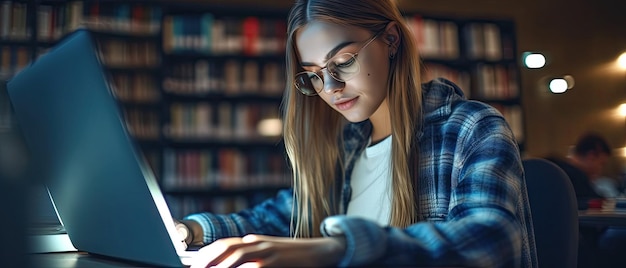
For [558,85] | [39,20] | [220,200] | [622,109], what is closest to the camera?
[39,20]

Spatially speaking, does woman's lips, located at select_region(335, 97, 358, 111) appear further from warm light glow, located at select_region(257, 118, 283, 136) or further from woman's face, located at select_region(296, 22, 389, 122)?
warm light glow, located at select_region(257, 118, 283, 136)

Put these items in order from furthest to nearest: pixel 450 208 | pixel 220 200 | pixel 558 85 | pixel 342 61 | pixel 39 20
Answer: pixel 558 85 < pixel 220 200 < pixel 39 20 < pixel 342 61 < pixel 450 208

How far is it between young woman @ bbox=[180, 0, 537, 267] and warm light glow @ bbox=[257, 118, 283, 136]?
3.05 m

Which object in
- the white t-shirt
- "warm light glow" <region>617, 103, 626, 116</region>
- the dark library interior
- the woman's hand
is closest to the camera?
the woman's hand

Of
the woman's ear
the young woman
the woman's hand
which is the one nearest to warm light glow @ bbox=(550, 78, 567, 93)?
the young woman

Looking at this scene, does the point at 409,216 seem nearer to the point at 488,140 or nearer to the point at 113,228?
the point at 488,140

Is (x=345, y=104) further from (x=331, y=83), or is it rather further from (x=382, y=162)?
(x=382, y=162)

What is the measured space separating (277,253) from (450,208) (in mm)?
450

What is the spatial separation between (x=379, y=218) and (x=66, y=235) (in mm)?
595

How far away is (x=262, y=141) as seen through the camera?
446 cm

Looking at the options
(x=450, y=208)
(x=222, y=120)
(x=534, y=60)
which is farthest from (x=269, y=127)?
(x=450, y=208)

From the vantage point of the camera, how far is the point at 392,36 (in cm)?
121

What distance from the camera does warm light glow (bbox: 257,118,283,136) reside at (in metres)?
4.45

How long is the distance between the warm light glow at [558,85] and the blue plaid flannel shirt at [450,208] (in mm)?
5296
